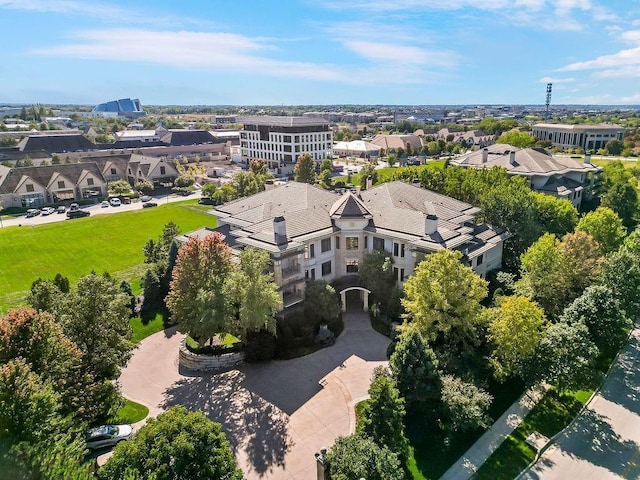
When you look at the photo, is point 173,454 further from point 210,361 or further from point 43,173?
point 43,173

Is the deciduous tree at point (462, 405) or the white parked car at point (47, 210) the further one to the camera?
the white parked car at point (47, 210)

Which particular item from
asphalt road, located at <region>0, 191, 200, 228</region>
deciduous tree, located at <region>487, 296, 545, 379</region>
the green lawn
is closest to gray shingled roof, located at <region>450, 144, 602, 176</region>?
deciduous tree, located at <region>487, 296, 545, 379</region>

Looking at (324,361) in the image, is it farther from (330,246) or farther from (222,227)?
(222,227)

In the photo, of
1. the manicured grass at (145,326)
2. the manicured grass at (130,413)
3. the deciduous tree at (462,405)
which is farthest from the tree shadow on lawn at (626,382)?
the manicured grass at (145,326)

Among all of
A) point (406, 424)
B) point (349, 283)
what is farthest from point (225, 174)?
point (406, 424)

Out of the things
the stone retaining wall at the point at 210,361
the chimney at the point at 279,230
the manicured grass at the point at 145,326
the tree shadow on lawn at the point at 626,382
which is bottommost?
the tree shadow on lawn at the point at 626,382

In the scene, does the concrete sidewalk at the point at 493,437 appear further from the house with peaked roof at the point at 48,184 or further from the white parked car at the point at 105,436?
the house with peaked roof at the point at 48,184
